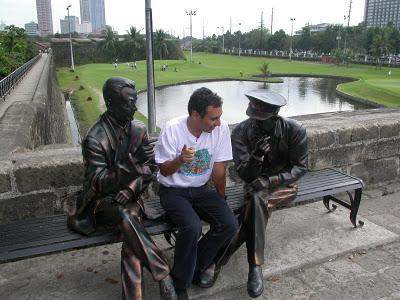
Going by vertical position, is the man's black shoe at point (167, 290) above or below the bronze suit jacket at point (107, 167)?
below

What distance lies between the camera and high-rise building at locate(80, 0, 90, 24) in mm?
155800

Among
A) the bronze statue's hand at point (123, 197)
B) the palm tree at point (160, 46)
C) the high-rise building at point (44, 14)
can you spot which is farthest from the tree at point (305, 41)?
the high-rise building at point (44, 14)

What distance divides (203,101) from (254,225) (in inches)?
38.1

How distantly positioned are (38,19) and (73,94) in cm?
12658

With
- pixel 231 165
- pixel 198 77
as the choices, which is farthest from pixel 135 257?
pixel 198 77

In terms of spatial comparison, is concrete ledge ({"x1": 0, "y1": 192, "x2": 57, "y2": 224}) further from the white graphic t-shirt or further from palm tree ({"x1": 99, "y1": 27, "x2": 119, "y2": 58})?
palm tree ({"x1": 99, "y1": 27, "x2": 119, "y2": 58})

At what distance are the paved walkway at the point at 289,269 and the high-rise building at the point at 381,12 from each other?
350 feet

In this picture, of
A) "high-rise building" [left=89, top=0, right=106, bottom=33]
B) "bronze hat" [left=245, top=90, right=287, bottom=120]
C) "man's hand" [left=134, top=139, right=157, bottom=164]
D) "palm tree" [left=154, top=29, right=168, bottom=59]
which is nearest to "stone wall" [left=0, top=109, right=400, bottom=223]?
"man's hand" [left=134, top=139, right=157, bottom=164]

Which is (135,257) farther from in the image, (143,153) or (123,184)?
(143,153)

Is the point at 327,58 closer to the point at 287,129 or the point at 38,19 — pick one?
→ the point at 287,129

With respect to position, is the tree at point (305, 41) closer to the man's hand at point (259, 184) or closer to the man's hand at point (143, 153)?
the man's hand at point (259, 184)

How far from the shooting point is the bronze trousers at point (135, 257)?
2.70 m

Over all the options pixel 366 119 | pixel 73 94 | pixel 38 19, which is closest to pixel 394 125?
pixel 366 119

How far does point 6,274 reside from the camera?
334cm
